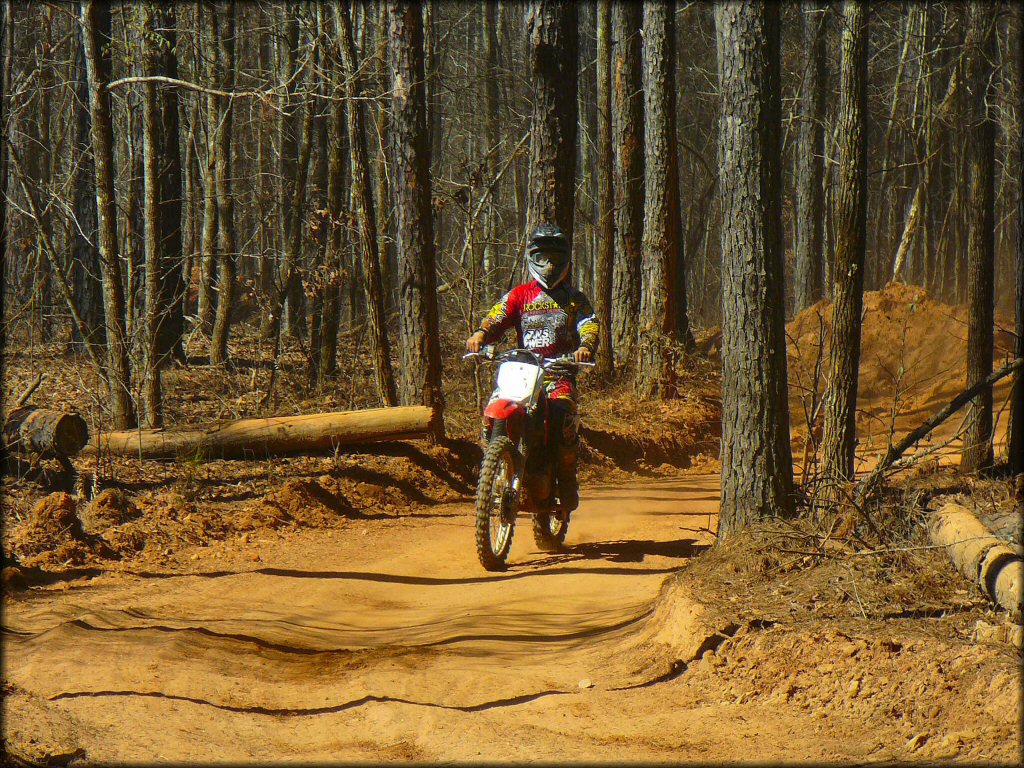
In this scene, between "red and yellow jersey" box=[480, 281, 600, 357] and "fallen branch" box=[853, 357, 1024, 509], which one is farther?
"red and yellow jersey" box=[480, 281, 600, 357]

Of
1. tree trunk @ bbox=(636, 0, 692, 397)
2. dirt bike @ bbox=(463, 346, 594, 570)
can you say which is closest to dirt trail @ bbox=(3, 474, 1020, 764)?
dirt bike @ bbox=(463, 346, 594, 570)

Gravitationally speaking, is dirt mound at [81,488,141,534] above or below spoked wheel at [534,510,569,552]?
above

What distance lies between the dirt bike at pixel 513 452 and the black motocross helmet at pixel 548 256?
0.75m

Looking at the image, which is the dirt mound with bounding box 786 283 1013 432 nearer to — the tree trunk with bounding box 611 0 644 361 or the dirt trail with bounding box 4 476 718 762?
the tree trunk with bounding box 611 0 644 361

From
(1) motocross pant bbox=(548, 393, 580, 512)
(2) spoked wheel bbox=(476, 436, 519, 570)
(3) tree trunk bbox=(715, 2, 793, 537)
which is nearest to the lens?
(3) tree trunk bbox=(715, 2, 793, 537)

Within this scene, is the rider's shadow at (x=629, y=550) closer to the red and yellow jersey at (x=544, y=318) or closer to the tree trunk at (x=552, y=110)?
the red and yellow jersey at (x=544, y=318)

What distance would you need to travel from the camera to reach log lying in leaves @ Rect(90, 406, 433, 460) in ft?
29.2

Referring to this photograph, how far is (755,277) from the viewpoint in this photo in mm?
6008

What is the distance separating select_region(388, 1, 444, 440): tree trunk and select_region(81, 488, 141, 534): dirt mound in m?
3.57

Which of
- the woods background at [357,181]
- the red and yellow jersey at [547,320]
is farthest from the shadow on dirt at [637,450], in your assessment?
the red and yellow jersey at [547,320]

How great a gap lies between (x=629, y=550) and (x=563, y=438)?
1279 mm

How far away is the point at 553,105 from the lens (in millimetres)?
12281

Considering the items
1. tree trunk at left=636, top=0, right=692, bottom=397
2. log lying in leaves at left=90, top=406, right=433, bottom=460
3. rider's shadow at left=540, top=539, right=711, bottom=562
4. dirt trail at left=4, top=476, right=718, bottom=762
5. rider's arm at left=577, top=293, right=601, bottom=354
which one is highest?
tree trunk at left=636, top=0, right=692, bottom=397

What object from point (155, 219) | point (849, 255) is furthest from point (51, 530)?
point (849, 255)
